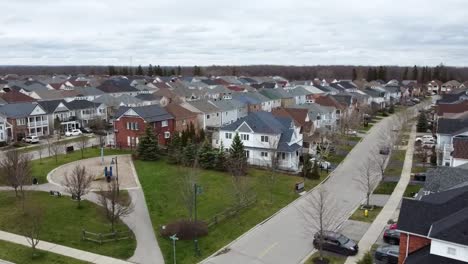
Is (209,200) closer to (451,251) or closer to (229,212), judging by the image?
(229,212)

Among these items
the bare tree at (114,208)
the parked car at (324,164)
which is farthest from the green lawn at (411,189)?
the bare tree at (114,208)

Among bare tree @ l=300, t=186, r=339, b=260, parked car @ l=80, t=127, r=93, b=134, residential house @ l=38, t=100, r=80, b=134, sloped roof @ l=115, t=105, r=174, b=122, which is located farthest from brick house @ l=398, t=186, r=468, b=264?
residential house @ l=38, t=100, r=80, b=134

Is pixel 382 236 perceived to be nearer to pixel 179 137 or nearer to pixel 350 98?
pixel 179 137

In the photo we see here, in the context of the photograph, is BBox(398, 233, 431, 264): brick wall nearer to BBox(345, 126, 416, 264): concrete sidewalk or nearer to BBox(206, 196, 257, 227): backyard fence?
BBox(345, 126, 416, 264): concrete sidewalk

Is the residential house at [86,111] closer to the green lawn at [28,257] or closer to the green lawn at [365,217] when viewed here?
the green lawn at [28,257]

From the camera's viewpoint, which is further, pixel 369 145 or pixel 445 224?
pixel 369 145

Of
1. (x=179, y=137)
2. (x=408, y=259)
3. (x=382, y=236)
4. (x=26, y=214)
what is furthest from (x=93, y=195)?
(x=408, y=259)

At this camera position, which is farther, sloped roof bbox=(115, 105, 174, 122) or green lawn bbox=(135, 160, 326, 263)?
sloped roof bbox=(115, 105, 174, 122)

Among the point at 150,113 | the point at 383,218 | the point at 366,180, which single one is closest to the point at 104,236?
the point at 383,218
